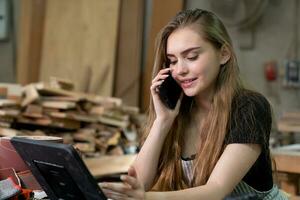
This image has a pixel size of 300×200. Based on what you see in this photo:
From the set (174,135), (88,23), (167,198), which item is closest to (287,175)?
(174,135)

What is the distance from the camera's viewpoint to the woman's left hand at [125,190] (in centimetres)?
128

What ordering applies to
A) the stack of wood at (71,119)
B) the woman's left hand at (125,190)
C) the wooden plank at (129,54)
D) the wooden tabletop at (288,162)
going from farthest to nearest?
the wooden plank at (129,54)
the stack of wood at (71,119)
the wooden tabletop at (288,162)
the woman's left hand at (125,190)

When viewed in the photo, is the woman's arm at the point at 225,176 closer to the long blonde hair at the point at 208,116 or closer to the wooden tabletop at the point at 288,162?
the long blonde hair at the point at 208,116

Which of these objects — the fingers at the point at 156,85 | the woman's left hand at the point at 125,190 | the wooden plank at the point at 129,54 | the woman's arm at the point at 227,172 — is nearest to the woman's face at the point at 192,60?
the fingers at the point at 156,85

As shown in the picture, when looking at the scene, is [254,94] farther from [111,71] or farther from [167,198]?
[111,71]

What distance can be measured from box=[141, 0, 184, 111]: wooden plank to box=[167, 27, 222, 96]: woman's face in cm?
301

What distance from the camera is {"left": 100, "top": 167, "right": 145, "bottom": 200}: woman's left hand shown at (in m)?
1.28

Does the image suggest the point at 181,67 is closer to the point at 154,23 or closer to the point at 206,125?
the point at 206,125

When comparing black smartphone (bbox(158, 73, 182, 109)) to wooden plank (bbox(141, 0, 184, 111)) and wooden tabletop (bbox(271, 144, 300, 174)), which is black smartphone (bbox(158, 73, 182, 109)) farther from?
wooden plank (bbox(141, 0, 184, 111))

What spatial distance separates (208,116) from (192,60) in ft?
0.76

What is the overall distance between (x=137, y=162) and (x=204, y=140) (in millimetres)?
276

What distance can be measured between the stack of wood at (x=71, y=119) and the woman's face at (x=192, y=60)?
7.58ft

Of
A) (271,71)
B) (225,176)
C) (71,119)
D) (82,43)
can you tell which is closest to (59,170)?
(225,176)

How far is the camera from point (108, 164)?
3.69 m
